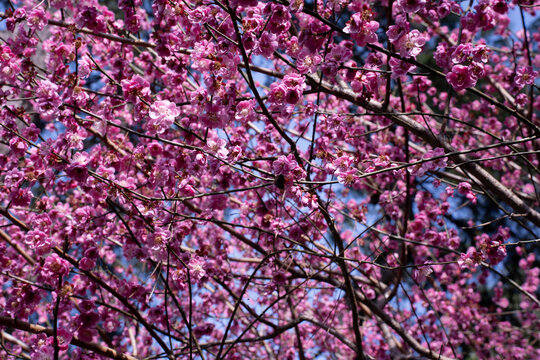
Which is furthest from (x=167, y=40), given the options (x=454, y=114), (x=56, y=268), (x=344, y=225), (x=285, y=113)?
(x=344, y=225)

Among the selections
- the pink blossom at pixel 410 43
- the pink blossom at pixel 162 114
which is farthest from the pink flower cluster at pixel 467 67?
the pink blossom at pixel 162 114

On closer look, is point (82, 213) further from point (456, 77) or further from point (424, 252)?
point (424, 252)

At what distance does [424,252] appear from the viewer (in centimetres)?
556

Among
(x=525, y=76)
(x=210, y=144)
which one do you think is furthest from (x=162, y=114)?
(x=525, y=76)

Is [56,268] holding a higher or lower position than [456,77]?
lower

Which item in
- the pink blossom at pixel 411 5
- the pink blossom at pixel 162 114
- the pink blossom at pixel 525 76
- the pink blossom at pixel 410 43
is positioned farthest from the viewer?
the pink blossom at pixel 525 76

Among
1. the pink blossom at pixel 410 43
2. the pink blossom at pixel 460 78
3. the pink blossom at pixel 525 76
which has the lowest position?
the pink blossom at pixel 460 78

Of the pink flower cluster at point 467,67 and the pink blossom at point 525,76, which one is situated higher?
the pink blossom at point 525,76

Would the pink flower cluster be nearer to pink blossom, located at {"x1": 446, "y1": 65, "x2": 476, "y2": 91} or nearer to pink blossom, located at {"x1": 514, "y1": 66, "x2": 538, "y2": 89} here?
pink blossom, located at {"x1": 446, "y1": 65, "x2": 476, "y2": 91}

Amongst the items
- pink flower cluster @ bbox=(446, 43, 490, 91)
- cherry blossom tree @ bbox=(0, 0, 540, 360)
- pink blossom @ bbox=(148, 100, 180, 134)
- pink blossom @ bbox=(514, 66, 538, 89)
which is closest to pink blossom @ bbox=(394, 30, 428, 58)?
cherry blossom tree @ bbox=(0, 0, 540, 360)

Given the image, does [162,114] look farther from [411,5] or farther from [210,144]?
[411,5]

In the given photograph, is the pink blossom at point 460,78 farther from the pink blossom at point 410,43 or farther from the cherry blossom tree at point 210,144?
the pink blossom at point 410,43

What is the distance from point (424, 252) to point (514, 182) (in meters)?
1.45

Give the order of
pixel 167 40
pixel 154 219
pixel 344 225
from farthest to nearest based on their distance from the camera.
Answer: pixel 344 225 → pixel 167 40 → pixel 154 219
